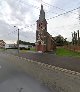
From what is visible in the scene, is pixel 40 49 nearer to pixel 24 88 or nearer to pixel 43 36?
pixel 43 36

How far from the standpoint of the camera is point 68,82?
1670 cm

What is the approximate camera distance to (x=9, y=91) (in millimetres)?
17594

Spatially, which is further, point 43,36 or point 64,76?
point 43,36

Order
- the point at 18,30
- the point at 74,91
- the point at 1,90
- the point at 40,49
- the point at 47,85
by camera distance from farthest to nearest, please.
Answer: the point at 40,49
the point at 18,30
the point at 47,85
the point at 1,90
the point at 74,91

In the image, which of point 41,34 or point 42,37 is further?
point 41,34

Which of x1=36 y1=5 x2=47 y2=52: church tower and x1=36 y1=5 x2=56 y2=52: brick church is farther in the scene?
x1=36 y1=5 x2=56 y2=52: brick church

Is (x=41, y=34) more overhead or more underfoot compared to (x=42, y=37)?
more overhead

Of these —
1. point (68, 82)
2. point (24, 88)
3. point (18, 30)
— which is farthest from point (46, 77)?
point (18, 30)

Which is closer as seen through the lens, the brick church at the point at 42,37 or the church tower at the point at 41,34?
the church tower at the point at 41,34

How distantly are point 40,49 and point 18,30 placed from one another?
42531 mm

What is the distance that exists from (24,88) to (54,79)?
7.55 ft

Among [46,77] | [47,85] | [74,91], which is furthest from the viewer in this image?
[46,77]

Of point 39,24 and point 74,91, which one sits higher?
point 39,24

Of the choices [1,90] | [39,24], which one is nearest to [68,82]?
[1,90]
